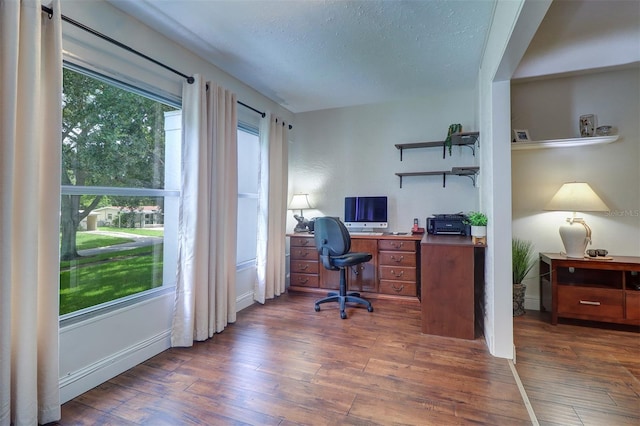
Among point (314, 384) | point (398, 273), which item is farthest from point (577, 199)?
point (314, 384)

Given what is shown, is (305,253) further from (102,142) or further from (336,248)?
(102,142)

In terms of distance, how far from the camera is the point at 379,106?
150 inches

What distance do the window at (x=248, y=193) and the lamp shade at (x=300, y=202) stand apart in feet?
2.05

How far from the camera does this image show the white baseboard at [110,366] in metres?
1.61

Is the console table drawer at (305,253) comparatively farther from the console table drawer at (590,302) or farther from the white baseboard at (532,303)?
the console table drawer at (590,302)

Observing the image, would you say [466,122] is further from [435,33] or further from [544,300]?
[544,300]


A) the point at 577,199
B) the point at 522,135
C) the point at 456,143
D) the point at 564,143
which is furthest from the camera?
the point at 456,143

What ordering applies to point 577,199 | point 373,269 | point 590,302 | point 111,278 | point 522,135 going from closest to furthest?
point 111,278
point 590,302
point 577,199
point 522,135
point 373,269

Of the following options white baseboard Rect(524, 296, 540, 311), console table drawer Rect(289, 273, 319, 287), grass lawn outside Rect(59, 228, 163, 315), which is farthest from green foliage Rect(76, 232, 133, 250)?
white baseboard Rect(524, 296, 540, 311)

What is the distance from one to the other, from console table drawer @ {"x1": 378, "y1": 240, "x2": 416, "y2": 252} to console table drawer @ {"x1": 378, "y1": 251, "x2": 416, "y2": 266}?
5 centimetres

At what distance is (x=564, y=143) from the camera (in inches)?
108

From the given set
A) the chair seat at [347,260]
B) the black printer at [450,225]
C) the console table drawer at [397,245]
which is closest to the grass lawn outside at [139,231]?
the chair seat at [347,260]

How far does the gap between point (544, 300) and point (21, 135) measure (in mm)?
4151

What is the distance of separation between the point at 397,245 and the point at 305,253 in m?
1.12
